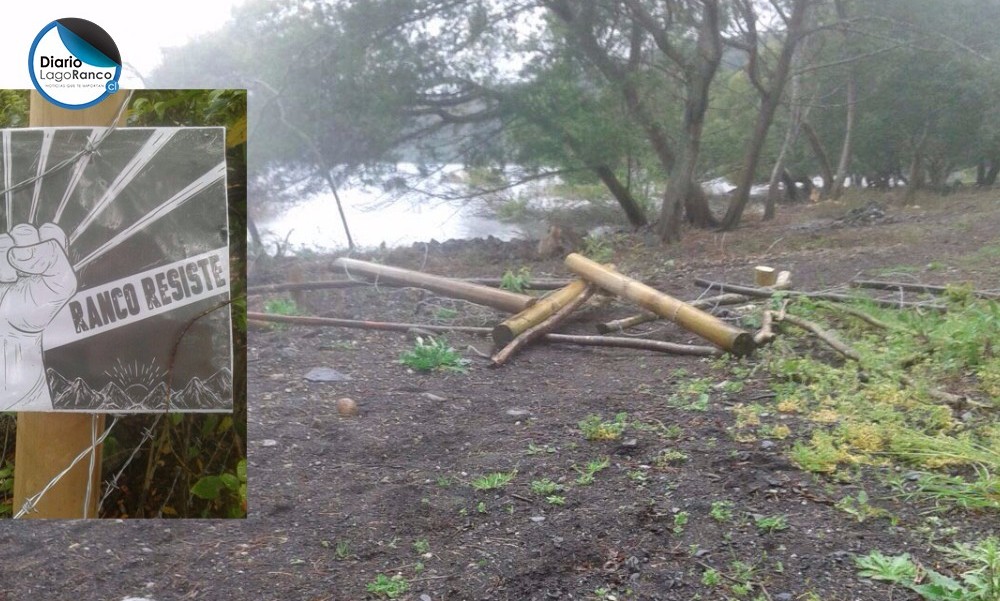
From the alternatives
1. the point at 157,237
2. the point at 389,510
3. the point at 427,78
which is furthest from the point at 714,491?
the point at 157,237

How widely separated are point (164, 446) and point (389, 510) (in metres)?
0.75

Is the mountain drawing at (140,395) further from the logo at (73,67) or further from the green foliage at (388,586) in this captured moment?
the logo at (73,67)

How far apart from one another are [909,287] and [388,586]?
2219 millimetres

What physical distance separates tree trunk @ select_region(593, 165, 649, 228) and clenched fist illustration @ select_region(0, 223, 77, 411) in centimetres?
179

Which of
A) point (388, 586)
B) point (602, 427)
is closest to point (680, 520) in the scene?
point (602, 427)

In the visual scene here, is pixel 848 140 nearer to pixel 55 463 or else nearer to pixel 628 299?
pixel 628 299

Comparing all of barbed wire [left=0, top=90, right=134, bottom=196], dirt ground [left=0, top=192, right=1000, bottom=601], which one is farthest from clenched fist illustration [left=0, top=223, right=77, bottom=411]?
dirt ground [left=0, top=192, right=1000, bottom=601]

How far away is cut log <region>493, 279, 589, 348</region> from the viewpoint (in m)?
3.15

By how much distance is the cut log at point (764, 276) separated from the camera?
3271mm

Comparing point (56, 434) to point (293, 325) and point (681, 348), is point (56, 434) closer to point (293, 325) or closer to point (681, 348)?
point (293, 325)

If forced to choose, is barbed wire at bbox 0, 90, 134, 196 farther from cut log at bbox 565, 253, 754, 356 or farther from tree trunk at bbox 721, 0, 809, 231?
tree trunk at bbox 721, 0, 809, 231

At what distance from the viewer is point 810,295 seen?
3.24 m

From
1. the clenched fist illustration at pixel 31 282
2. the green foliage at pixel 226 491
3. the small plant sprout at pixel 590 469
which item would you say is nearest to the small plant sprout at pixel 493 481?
the small plant sprout at pixel 590 469

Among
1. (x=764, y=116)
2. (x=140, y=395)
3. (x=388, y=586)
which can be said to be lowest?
(x=388, y=586)
